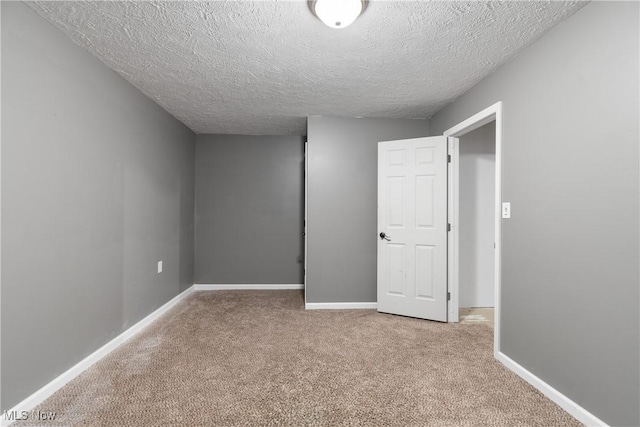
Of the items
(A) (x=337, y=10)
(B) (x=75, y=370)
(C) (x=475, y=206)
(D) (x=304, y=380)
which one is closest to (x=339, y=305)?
(D) (x=304, y=380)

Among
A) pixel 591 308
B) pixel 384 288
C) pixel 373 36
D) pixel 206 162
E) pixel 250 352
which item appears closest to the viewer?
pixel 591 308

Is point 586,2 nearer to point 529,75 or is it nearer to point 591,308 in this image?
point 529,75

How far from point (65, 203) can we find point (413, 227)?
3.10 meters

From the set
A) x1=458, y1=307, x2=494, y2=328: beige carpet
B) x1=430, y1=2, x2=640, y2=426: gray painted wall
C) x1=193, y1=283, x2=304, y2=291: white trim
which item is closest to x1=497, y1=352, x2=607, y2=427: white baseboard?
x1=430, y1=2, x2=640, y2=426: gray painted wall

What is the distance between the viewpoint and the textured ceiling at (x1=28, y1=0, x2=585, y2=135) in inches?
69.4

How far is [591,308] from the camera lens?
166cm

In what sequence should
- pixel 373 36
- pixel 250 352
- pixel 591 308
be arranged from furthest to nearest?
pixel 250 352 → pixel 373 36 → pixel 591 308

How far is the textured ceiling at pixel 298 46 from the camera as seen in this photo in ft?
5.78

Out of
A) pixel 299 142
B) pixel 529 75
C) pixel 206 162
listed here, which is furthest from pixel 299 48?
pixel 206 162

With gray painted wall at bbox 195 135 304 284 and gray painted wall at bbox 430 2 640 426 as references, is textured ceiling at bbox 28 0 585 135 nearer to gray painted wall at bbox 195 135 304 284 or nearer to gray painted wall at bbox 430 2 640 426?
gray painted wall at bbox 430 2 640 426

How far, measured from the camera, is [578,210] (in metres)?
1.75

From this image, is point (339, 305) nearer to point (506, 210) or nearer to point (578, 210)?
point (506, 210)

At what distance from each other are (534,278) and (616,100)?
1148mm

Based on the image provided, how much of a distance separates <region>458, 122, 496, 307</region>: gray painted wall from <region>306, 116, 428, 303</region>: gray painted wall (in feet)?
3.34
